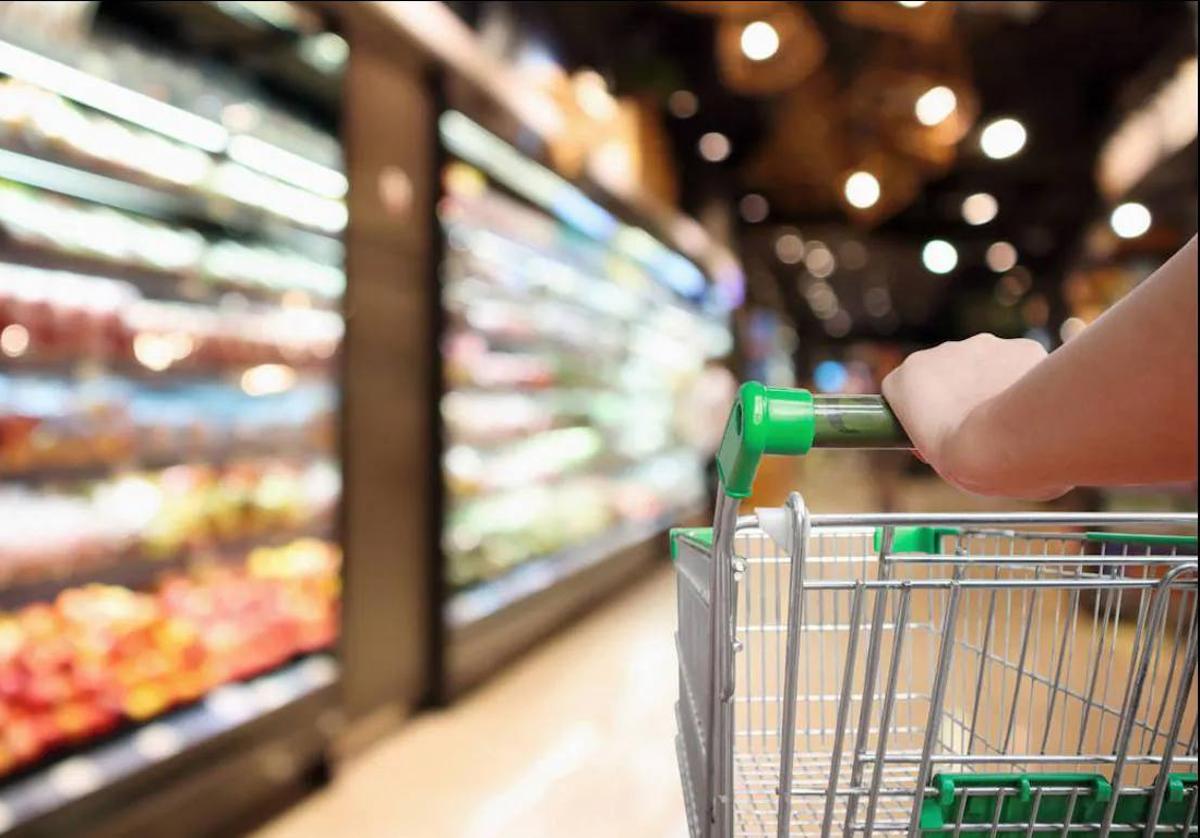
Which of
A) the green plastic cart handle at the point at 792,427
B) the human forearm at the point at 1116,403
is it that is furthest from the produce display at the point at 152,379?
the human forearm at the point at 1116,403

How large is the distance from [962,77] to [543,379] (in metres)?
2.64

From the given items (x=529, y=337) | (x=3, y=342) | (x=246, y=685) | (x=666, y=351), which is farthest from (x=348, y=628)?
(x=666, y=351)

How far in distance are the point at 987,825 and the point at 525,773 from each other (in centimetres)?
230

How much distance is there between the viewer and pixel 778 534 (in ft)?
2.89

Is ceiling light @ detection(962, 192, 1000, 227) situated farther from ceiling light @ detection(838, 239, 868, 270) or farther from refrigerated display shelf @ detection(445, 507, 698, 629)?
refrigerated display shelf @ detection(445, 507, 698, 629)

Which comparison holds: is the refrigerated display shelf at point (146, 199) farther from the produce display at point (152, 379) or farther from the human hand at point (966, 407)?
the human hand at point (966, 407)

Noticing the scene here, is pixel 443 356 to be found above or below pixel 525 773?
above

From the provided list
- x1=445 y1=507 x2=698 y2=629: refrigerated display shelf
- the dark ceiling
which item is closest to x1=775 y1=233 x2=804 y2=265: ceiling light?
the dark ceiling

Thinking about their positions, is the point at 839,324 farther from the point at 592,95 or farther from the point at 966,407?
the point at 966,407

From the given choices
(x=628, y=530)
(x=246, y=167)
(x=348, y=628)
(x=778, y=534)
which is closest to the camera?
(x=778, y=534)

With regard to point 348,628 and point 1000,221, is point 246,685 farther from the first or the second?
point 1000,221

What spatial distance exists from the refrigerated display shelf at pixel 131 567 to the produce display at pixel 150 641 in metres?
0.05

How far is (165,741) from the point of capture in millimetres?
2598

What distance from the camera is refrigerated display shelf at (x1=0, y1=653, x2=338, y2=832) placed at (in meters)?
2.23
